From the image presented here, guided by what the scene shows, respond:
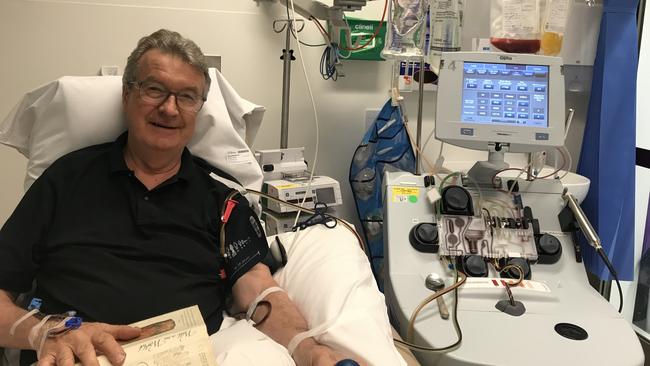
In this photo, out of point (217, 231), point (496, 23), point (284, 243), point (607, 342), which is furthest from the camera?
point (496, 23)

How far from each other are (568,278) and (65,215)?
4.85 feet

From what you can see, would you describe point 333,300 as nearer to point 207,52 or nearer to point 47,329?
point 47,329

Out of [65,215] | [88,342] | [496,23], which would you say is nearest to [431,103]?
[496,23]

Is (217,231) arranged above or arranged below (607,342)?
above

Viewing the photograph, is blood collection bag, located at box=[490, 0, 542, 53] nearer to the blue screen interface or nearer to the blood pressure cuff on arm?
the blue screen interface

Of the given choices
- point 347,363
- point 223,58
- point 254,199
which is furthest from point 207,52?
point 347,363

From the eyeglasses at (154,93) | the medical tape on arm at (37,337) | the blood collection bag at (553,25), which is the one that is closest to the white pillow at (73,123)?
the eyeglasses at (154,93)

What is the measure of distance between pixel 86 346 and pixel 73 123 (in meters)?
0.70

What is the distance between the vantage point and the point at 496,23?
6.51ft

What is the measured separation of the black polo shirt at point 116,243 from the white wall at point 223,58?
0.79 m

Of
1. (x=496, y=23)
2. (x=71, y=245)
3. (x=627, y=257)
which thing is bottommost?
(x=627, y=257)

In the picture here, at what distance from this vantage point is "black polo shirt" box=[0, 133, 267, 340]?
1.33 m

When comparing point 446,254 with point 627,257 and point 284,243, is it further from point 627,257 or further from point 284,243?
point 627,257

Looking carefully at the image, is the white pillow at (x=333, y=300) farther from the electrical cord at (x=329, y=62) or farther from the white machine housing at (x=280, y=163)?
the electrical cord at (x=329, y=62)
